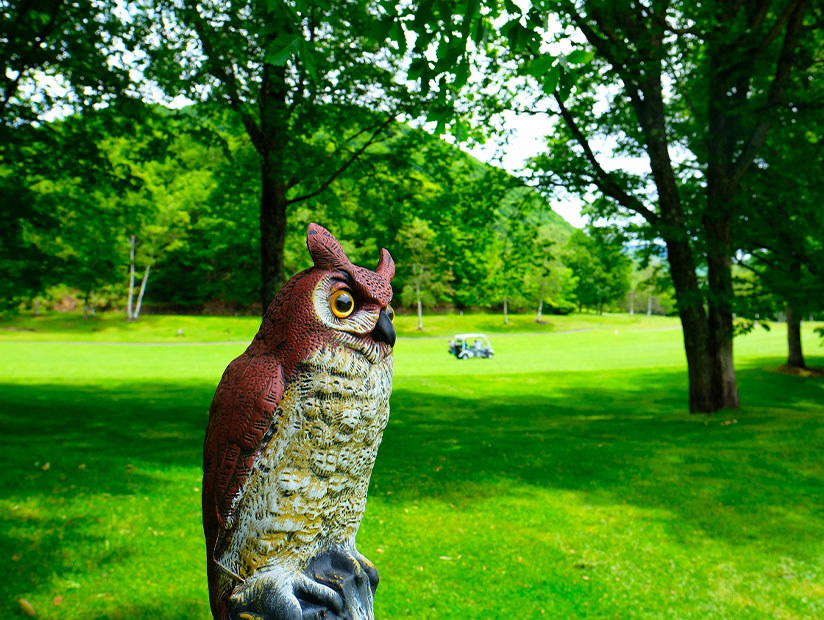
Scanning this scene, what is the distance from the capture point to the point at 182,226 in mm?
44094

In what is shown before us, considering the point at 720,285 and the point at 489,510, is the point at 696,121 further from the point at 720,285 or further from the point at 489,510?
the point at 489,510

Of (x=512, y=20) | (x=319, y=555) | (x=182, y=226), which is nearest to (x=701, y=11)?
(x=512, y=20)

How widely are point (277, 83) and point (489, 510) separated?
8228mm

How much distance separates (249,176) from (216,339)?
91.9 ft

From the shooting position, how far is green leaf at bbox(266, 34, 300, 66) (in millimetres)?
3643

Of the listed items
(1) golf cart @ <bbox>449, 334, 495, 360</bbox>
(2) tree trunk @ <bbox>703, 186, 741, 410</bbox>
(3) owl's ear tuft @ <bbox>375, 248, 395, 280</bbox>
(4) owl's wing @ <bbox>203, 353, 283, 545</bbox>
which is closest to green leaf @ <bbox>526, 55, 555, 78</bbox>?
(3) owl's ear tuft @ <bbox>375, 248, 395, 280</bbox>

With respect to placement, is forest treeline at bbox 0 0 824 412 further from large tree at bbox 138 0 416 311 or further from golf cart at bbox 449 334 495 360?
golf cart at bbox 449 334 495 360

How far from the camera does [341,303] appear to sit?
8.06 ft

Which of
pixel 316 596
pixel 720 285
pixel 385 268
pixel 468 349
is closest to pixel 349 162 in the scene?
pixel 720 285

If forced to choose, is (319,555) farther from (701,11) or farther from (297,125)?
(701,11)

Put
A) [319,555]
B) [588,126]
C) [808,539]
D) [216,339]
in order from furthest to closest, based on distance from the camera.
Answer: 1. [216,339]
2. [588,126]
3. [808,539]
4. [319,555]

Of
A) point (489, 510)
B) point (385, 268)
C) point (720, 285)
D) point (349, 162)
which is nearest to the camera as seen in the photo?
point (385, 268)

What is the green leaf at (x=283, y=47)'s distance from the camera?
364 cm

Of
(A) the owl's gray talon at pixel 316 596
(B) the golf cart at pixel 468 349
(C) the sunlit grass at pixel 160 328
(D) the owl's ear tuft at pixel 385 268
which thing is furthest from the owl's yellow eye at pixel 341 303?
(C) the sunlit grass at pixel 160 328
